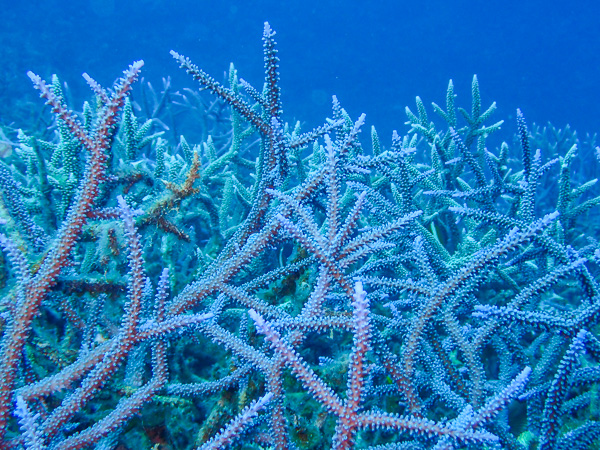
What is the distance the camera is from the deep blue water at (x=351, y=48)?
26.2m

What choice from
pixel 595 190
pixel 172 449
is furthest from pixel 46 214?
pixel 595 190

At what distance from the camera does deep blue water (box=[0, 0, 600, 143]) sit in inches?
1033

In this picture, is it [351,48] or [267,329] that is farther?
[351,48]

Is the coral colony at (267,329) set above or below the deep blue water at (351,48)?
below

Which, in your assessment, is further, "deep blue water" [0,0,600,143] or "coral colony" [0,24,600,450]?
"deep blue water" [0,0,600,143]

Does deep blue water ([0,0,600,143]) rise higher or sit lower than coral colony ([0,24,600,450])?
higher

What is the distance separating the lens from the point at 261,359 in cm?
164

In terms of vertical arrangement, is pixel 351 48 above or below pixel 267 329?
above

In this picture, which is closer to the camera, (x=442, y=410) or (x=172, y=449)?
(x=172, y=449)

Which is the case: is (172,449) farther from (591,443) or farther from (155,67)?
(155,67)

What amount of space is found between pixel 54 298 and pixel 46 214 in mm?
960

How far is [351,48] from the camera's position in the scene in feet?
166

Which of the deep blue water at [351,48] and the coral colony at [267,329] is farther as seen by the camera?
the deep blue water at [351,48]

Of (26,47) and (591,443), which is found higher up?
(26,47)
